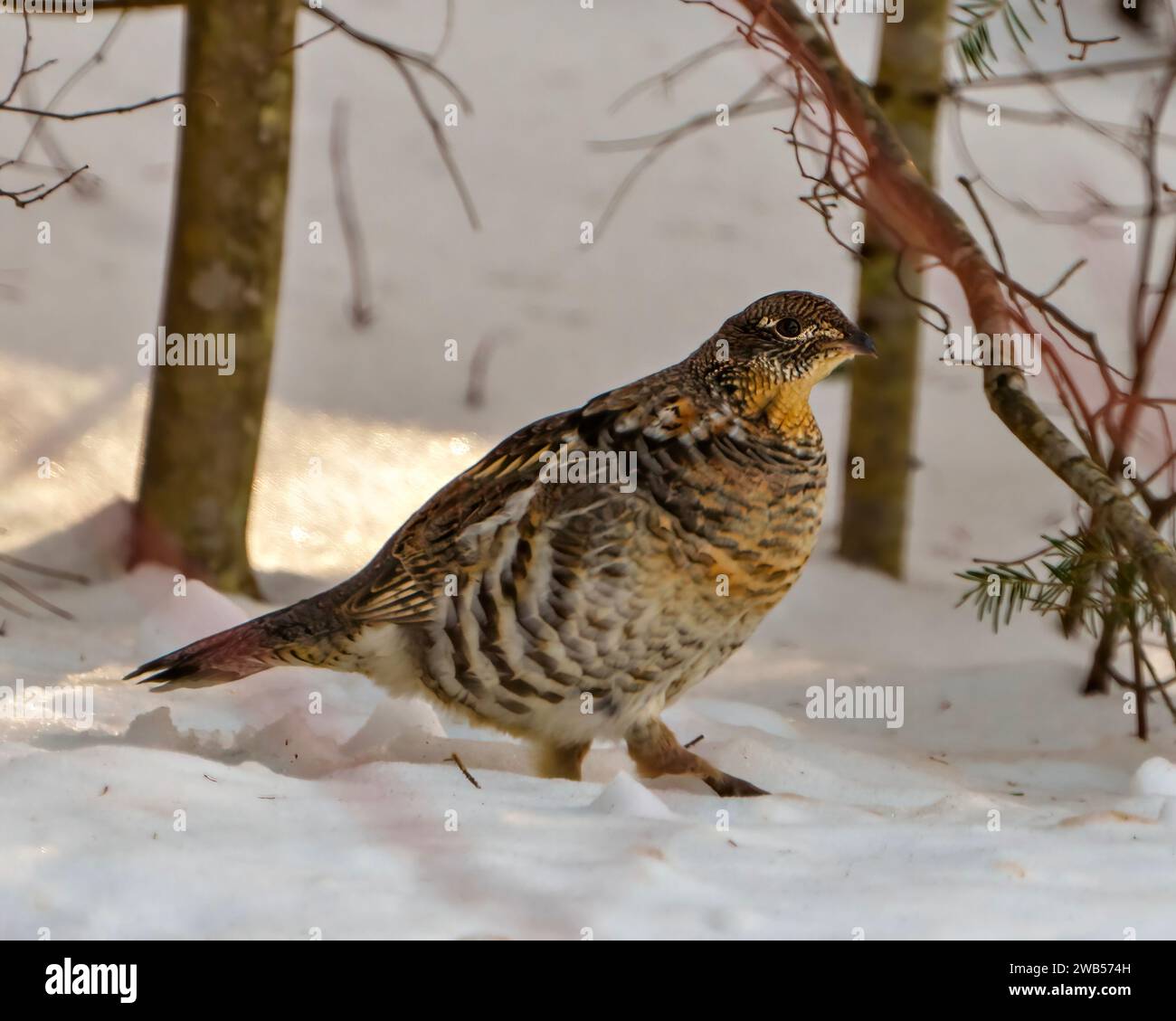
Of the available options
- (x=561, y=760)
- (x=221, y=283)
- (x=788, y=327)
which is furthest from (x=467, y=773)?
(x=221, y=283)

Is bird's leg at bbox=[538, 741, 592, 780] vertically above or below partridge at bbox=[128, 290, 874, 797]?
below

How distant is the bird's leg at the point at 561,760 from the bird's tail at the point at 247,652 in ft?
1.90

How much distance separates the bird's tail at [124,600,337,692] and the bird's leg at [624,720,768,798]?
0.78m

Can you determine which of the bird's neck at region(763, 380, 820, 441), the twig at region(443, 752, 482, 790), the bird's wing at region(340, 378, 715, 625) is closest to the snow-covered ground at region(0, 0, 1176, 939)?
the twig at region(443, 752, 482, 790)

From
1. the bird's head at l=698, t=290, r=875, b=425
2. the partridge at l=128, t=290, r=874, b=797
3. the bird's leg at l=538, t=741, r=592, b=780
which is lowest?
the bird's leg at l=538, t=741, r=592, b=780

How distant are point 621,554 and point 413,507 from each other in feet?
11.1

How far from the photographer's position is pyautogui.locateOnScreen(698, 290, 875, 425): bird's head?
11.5 ft

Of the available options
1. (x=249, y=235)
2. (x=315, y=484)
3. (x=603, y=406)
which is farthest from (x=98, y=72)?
(x=603, y=406)

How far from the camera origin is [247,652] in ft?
12.4

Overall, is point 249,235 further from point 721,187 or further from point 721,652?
point 721,187

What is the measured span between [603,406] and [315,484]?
10.7ft

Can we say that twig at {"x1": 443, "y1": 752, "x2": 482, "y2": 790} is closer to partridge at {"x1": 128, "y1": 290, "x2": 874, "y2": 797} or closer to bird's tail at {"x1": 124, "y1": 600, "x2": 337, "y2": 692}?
partridge at {"x1": 128, "y1": 290, "x2": 874, "y2": 797}
